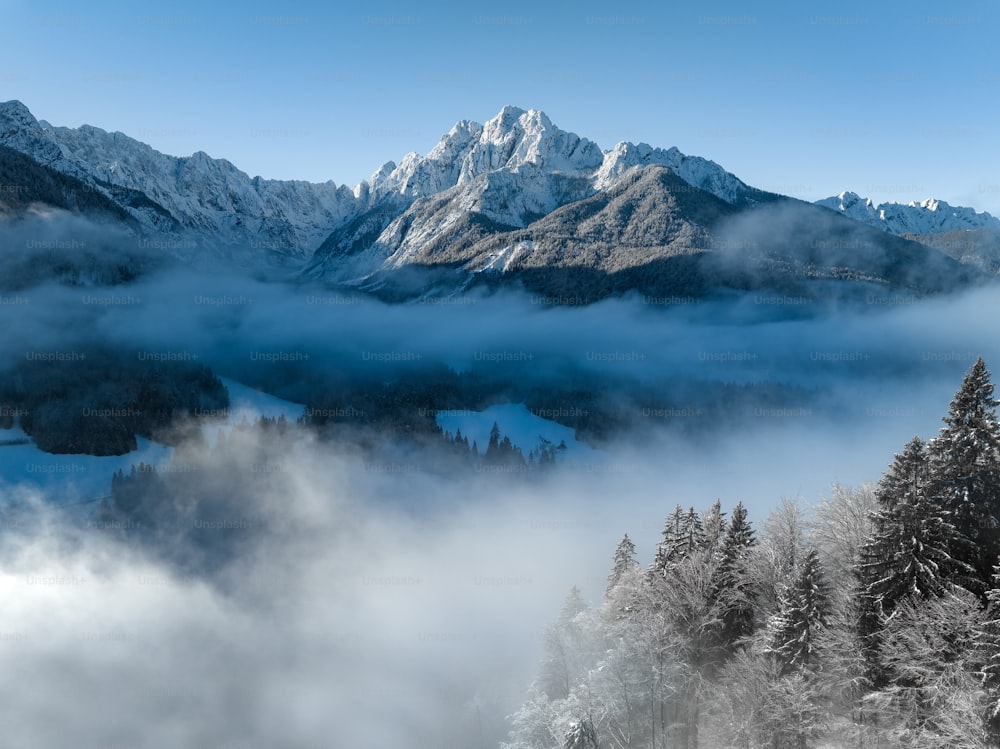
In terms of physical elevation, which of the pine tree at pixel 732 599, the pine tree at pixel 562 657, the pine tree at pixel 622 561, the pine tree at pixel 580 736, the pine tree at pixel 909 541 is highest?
the pine tree at pixel 909 541

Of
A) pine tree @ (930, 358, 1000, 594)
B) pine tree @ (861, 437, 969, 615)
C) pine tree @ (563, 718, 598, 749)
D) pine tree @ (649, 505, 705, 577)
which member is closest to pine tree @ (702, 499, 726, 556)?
pine tree @ (649, 505, 705, 577)

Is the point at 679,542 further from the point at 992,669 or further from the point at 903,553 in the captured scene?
the point at 992,669

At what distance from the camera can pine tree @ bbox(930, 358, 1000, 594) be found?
2897 cm

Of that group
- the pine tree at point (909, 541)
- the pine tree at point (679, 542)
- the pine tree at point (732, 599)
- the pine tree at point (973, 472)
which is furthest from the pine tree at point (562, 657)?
the pine tree at point (973, 472)

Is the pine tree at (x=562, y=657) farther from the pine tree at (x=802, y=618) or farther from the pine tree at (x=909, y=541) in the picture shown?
the pine tree at (x=909, y=541)

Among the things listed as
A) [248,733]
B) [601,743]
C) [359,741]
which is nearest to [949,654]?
[601,743]

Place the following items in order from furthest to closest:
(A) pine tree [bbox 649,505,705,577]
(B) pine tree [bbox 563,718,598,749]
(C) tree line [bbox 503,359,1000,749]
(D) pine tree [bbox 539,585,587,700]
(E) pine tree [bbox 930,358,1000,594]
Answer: (D) pine tree [bbox 539,585,587,700] → (A) pine tree [bbox 649,505,705,577] → (B) pine tree [bbox 563,718,598,749] → (E) pine tree [bbox 930,358,1000,594] → (C) tree line [bbox 503,359,1000,749]

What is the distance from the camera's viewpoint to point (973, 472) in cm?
2923

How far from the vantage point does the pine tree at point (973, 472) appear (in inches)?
1141

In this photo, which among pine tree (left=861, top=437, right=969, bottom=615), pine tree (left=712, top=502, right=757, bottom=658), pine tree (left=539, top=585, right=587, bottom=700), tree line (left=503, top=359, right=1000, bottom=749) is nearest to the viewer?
tree line (left=503, top=359, right=1000, bottom=749)

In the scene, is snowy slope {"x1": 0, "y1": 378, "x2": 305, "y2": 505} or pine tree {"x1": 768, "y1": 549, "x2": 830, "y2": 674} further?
snowy slope {"x1": 0, "y1": 378, "x2": 305, "y2": 505}

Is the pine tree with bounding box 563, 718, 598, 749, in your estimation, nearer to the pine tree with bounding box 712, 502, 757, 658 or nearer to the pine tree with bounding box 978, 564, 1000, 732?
the pine tree with bounding box 712, 502, 757, 658

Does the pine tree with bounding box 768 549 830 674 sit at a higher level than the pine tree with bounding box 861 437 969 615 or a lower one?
lower

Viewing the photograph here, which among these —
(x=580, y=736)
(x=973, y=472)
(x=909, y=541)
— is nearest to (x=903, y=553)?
(x=909, y=541)
